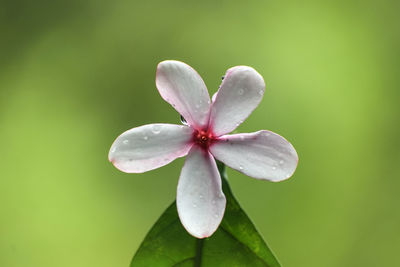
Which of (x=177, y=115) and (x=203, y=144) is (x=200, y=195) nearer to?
(x=203, y=144)

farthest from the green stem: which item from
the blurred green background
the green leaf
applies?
the blurred green background

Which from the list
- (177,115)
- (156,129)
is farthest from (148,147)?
(177,115)

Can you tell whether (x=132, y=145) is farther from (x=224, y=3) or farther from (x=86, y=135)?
(x=224, y=3)

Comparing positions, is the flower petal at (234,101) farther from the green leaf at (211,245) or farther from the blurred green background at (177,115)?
the blurred green background at (177,115)

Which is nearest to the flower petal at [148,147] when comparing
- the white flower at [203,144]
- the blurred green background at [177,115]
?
the white flower at [203,144]

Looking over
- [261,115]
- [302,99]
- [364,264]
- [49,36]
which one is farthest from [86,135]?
[364,264]
